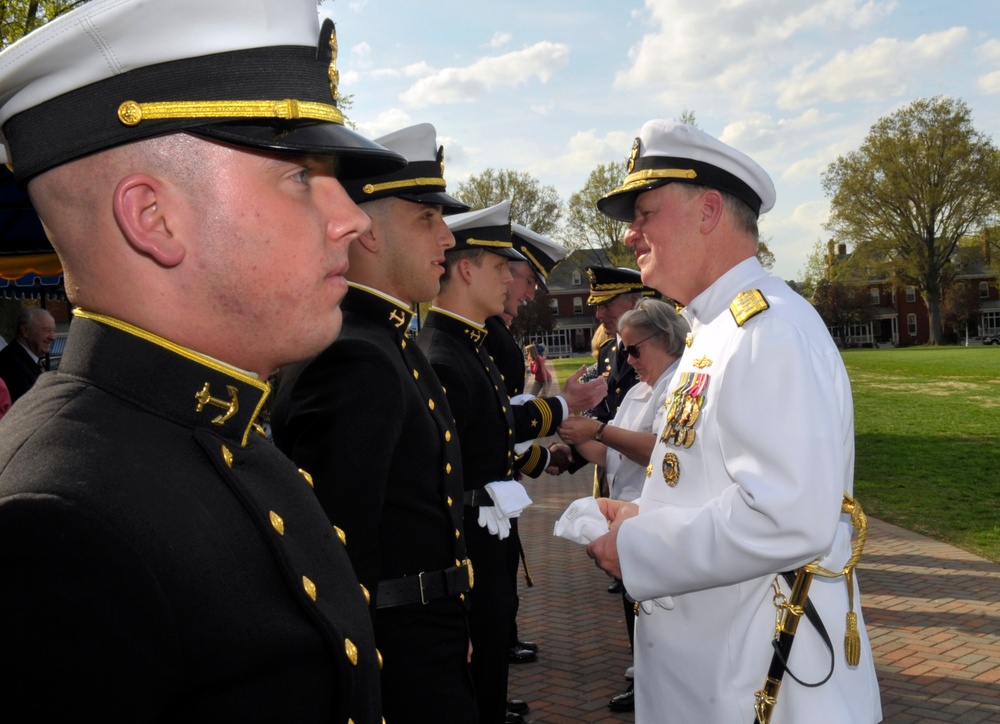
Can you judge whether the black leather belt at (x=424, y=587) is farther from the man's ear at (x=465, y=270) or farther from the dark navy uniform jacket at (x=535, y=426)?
the dark navy uniform jacket at (x=535, y=426)

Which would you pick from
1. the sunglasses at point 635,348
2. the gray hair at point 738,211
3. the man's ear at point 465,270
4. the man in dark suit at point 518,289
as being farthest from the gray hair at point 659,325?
the gray hair at point 738,211

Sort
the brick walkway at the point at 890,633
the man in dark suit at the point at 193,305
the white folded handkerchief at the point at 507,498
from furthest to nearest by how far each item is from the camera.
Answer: the brick walkway at the point at 890,633, the white folded handkerchief at the point at 507,498, the man in dark suit at the point at 193,305

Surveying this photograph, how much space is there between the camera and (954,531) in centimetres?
987

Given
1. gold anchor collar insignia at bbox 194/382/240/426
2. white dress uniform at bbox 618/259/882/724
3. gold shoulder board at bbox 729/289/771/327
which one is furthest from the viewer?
gold shoulder board at bbox 729/289/771/327

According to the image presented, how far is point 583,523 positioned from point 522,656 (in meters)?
3.84

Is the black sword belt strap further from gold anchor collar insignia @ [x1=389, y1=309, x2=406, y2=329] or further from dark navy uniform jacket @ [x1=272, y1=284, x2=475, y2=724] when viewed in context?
gold anchor collar insignia @ [x1=389, y1=309, x2=406, y2=329]

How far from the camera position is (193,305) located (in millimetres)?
1456

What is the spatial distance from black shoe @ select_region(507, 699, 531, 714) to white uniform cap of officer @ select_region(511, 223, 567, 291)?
3676 mm

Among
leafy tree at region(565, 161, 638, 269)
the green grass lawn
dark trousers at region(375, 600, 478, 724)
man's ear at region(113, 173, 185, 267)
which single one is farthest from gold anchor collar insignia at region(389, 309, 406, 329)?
leafy tree at region(565, 161, 638, 269)

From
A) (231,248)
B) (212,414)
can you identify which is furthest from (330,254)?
(212,414)

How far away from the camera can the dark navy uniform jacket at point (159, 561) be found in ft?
3.67

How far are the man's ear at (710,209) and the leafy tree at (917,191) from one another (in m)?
67.8

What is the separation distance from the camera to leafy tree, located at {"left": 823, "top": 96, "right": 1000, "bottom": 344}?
62.9 m

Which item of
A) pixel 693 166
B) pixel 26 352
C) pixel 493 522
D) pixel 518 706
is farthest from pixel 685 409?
pixel 26 352
